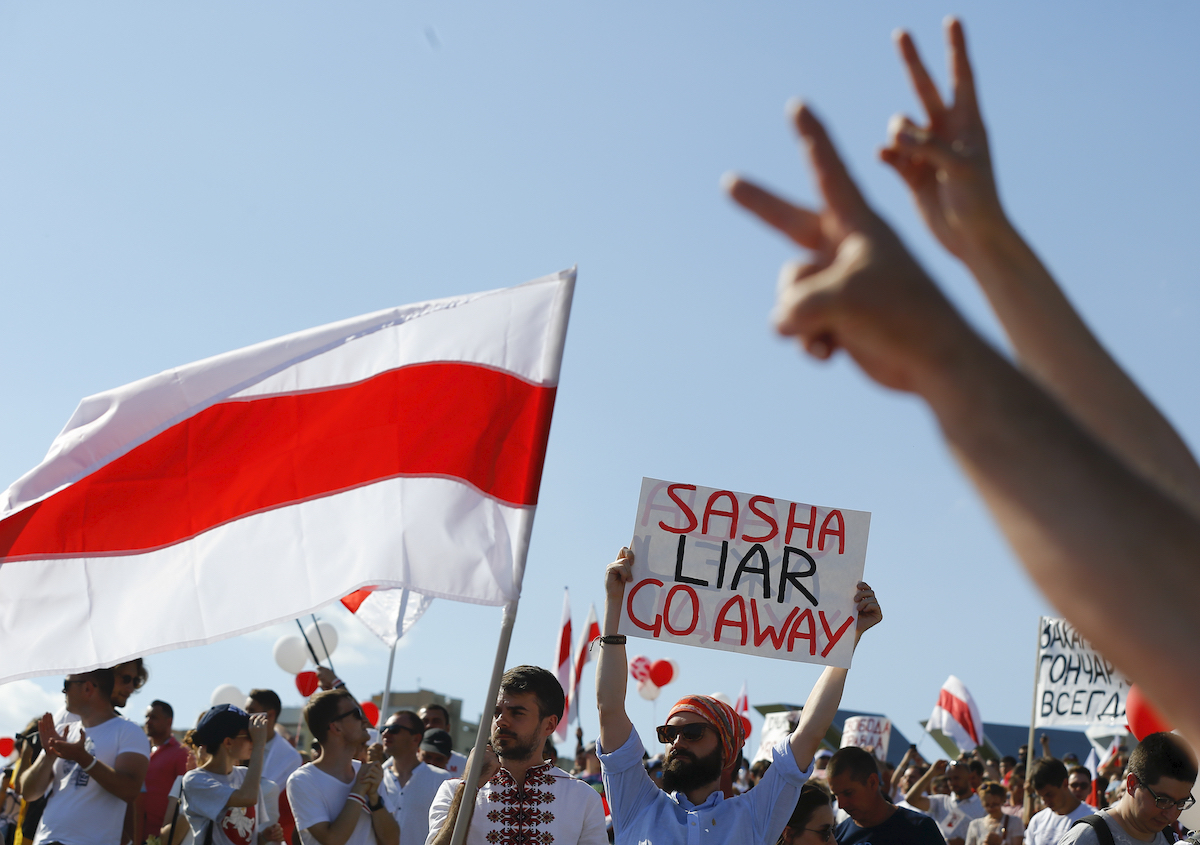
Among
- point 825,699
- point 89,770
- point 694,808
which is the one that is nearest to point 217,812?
point 89,770

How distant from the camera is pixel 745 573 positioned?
4.74 metres

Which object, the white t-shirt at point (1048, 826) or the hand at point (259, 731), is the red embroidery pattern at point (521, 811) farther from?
the white t-shirt at point (1048, 826)

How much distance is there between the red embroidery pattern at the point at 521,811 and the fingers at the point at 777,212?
391cm

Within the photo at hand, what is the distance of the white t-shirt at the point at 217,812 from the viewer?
20.2 ft

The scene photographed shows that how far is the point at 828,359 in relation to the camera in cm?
98

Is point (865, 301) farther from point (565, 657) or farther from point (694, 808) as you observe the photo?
point (565, 657)

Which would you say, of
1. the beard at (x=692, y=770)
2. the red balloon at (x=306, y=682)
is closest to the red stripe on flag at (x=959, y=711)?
the red balloon at (x=306, y=682)

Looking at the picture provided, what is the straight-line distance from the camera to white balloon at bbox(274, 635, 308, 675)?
16781 millimetres

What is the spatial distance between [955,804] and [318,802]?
7676mm

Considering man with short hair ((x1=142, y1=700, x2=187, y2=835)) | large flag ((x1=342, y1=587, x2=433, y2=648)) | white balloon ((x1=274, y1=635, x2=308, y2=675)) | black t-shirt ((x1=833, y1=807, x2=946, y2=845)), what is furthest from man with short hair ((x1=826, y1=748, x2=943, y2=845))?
white balloon ((x1=274, y1=635, x2=308, y2=675))

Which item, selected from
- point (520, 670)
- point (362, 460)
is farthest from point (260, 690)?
point (362, 460)

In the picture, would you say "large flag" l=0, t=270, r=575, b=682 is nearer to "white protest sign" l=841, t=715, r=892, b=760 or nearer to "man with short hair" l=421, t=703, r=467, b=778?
"man with short hair" l=421, t=703, r=467, b=778

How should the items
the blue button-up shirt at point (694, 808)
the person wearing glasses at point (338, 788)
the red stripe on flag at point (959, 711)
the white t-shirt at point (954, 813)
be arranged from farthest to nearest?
the red stripe on flag at point (959, 711) < the white t-shirt at point (954, 813) < the person wearing glasses at point (338, 788) < the blue button-up shirt at point (694, 808)

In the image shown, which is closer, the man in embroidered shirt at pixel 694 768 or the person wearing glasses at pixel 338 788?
the man in embroidered shirt at pixel 694 768
